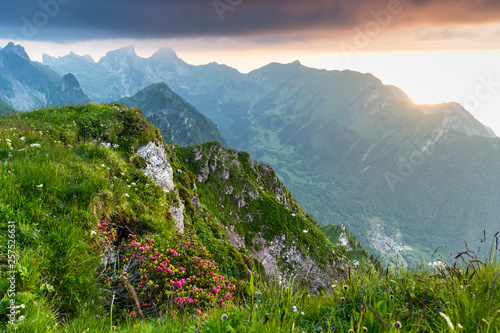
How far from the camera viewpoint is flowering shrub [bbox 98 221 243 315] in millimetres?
5242

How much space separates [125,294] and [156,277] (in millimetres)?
800

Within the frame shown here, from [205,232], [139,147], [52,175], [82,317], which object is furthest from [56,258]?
[205,232]

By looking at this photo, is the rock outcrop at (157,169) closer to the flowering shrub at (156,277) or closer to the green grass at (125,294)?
the green grass at (125,294)

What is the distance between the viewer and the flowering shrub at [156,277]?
524 cm

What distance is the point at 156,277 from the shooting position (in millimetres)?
5836

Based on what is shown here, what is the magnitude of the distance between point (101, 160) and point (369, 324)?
1023 centimetres

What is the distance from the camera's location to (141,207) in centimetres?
866

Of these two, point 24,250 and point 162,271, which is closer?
point 24,250

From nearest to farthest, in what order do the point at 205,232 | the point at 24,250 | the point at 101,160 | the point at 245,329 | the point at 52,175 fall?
the point at 245,329
the point at 24,250
the point at 52,175
the point at 101,160
the point at 205,232

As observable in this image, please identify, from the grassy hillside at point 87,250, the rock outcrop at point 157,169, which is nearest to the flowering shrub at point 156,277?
the grassy hillside at point 87,250

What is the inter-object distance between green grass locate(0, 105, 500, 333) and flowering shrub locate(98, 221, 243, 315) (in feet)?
1.15

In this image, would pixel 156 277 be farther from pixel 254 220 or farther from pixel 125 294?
pixel 254 220

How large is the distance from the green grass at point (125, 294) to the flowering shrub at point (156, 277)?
1.15 feet

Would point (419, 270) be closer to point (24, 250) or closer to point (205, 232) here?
point (24, 250)
